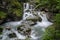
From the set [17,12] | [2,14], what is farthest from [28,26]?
[2,14]

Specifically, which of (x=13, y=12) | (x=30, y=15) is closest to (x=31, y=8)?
(x=30, y=15)

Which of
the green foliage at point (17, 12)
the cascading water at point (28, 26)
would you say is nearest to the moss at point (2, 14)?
the cascading water at point (28, 26)

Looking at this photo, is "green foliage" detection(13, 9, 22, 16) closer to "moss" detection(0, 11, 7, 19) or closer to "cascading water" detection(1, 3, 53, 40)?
"cascading water" detection(1, 3, 53, 40)

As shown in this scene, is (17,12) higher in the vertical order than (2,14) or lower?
higher

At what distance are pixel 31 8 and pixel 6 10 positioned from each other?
13.1ft

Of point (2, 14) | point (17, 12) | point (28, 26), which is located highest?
point (17, 12)

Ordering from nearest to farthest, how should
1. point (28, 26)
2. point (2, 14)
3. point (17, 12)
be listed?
point (28, 26) < point (2, 14) < point (17, 12)

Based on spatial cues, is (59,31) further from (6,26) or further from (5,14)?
(5,14)

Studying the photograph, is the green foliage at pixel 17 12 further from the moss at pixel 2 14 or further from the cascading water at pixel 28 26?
the moss at pixel 2 14

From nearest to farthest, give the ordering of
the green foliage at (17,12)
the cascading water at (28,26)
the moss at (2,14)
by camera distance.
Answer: the cascading water at (28,26) → the moss at (2,14) → the green foliage at (17,12)

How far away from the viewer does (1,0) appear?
15883mm

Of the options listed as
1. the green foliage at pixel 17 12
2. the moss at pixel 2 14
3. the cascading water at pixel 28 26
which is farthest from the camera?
the green foliage at pixel 17 12

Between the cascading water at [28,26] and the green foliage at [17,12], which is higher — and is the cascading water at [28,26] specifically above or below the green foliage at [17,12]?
below

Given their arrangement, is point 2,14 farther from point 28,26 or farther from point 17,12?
point 28,26
